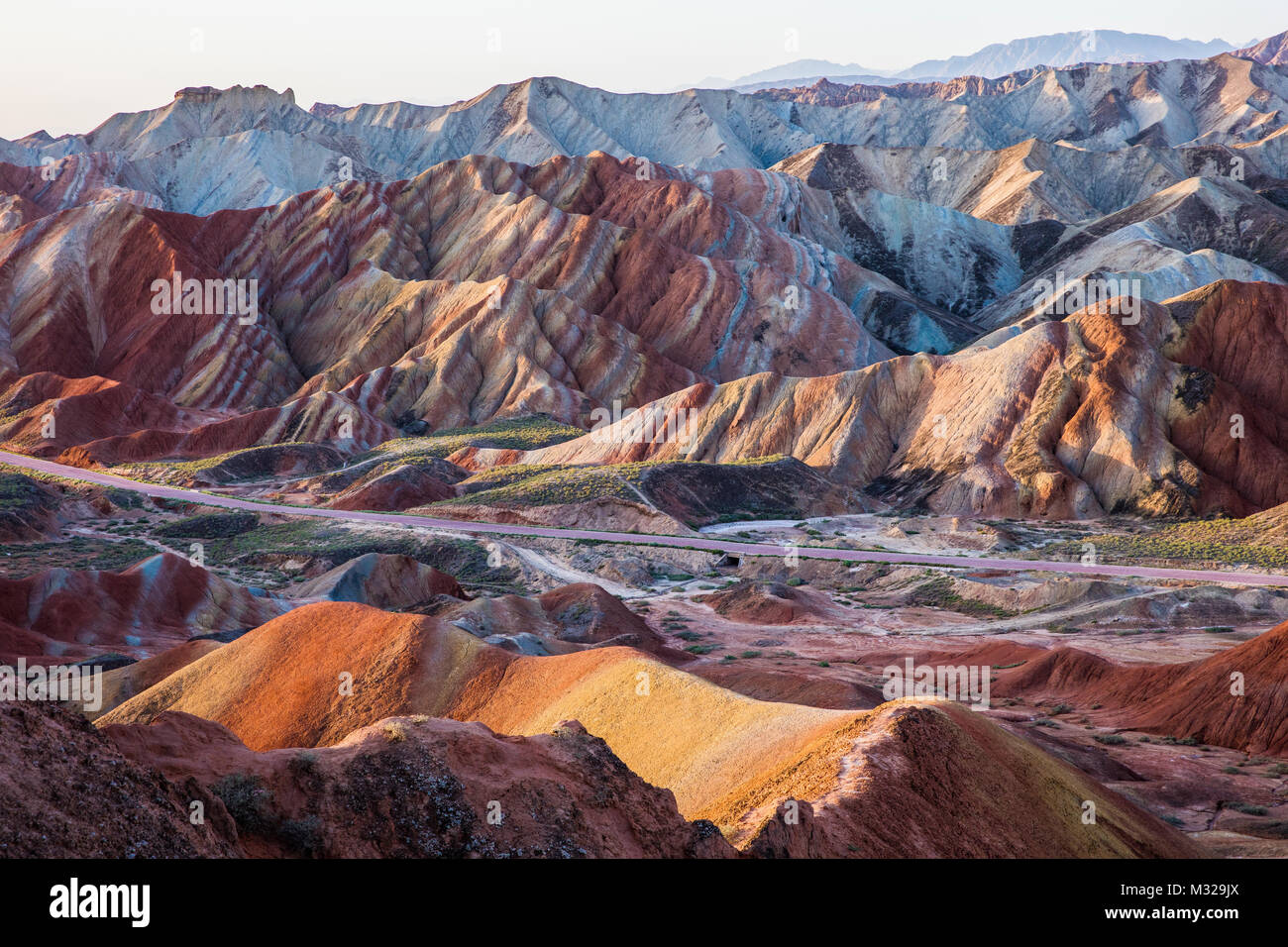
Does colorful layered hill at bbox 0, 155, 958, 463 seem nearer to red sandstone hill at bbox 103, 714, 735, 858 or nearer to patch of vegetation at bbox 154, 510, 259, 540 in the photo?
patch of vegetation at bbox 154, 510, 259, 540

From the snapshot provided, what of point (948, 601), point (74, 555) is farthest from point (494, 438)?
point (948, 601)

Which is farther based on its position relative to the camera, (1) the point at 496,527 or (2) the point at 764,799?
(1) the point at 496,527

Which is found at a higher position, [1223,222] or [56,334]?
[1223,222]

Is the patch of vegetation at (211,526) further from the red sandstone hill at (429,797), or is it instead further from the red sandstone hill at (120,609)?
the red sandstone hill at (429,797)

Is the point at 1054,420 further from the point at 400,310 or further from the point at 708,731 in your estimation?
the point at 400,310

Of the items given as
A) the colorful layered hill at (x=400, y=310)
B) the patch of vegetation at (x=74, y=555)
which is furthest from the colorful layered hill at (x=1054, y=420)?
the patch of vegetation at (x=74, y=555)
